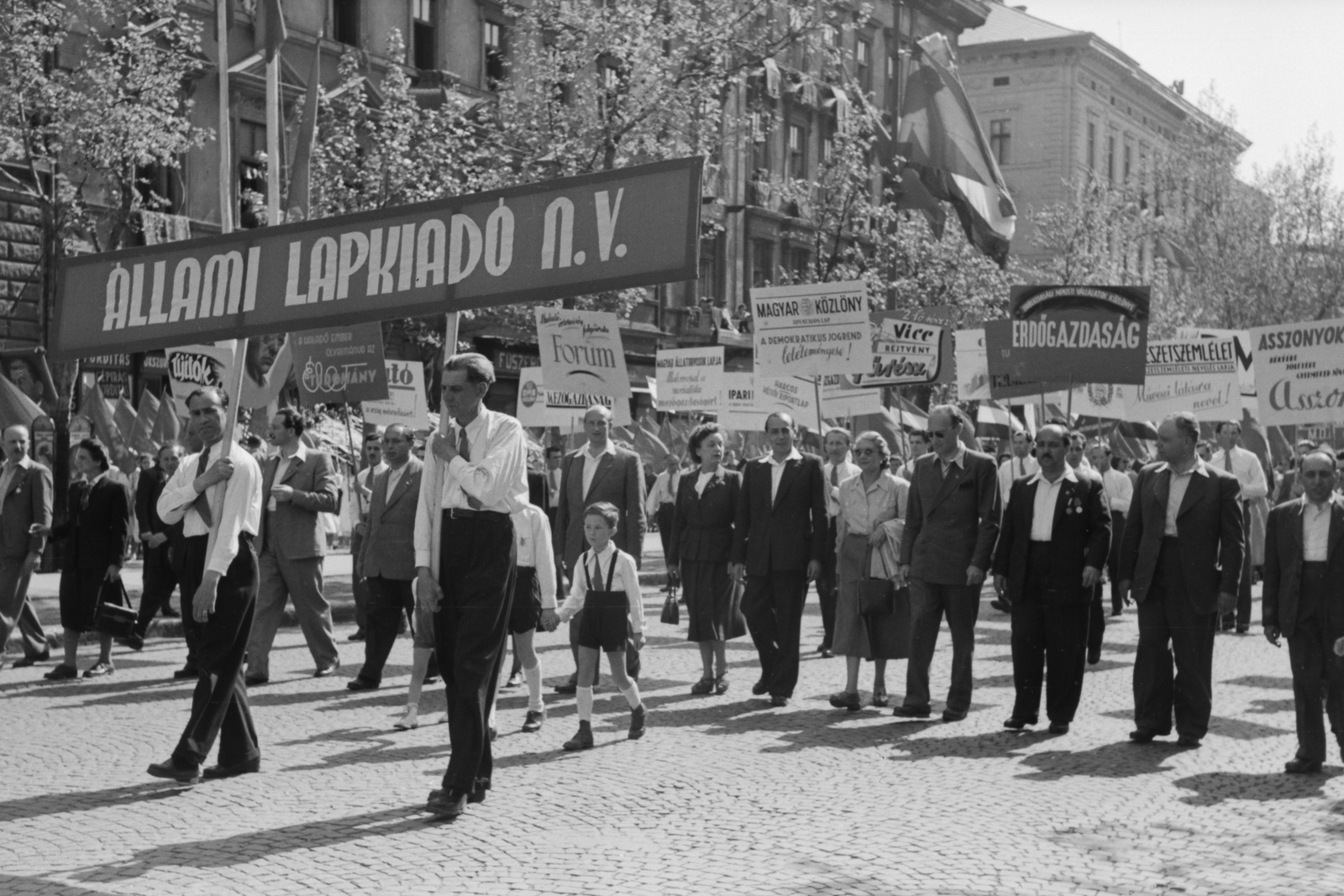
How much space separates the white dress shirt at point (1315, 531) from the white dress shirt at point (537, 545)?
4.03m

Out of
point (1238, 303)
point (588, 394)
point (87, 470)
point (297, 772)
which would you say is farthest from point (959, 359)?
point (1238, 303)

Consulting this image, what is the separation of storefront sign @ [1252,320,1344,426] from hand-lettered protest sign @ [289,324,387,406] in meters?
8.04

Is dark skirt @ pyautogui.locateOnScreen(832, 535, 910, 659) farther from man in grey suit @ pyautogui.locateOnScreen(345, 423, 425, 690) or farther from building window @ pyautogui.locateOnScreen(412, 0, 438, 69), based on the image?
building window @ pyautogui.locateOnScreen(412, 0, 438, 69)

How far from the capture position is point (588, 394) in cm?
1725

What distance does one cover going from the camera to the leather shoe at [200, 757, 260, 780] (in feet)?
27.2

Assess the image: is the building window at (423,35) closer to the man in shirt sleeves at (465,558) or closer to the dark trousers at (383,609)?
the dark trousers at (383,609)

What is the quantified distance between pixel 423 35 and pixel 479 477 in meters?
30.5

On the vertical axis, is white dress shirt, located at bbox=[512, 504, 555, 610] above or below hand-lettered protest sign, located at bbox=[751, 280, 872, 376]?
below

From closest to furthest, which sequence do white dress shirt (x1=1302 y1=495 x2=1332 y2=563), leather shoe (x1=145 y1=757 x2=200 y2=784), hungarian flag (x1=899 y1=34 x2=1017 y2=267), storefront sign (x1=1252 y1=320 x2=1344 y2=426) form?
leather shoe (x1=145 y1=757 x2=200 y2=784) < white dress shirt (x1=1302 y1=495 x2=1332 y2=563) < storefront sign (x1=1252 y1=320 x2=1344 y2=426) < hungarian flag (x1=899 y1=34 x2=1017 y2=267)

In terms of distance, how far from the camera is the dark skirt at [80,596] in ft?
41.1

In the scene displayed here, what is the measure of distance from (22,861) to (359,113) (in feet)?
78.7

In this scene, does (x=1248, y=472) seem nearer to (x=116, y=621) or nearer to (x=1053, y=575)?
(x=1053, y=575)

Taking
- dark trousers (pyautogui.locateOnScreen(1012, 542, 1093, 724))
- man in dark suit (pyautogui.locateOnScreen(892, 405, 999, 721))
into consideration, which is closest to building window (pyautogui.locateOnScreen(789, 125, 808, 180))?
man in dark suit (pyautogui.locateOnScreen(892, 405, 999, 721))

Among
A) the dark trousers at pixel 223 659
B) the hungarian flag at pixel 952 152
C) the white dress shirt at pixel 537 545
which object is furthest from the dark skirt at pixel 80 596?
the hungarian flag at pixel 952 152
